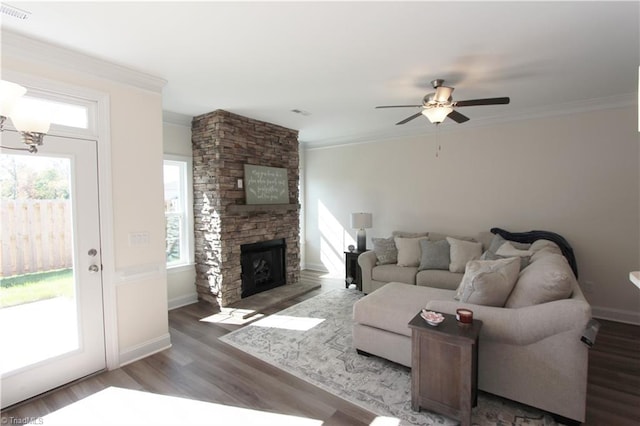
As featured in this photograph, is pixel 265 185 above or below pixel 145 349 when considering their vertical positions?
above

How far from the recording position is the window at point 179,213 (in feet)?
14.4

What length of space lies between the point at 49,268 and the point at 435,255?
14.1ft

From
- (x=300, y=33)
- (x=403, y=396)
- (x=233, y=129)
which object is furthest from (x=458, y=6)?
(x=233, y=129)

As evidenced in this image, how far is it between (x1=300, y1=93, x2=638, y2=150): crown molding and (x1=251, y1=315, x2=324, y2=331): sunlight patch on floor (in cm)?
336

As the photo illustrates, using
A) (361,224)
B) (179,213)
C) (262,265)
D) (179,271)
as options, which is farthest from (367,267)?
(179,213)

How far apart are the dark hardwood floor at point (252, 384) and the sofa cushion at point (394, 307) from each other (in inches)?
28.1

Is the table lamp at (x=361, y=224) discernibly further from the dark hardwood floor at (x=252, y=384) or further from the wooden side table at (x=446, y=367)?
the wooden side table at (x=446, y=367)

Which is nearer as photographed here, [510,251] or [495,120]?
[510,251]

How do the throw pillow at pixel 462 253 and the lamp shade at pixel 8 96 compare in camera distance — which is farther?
the throw pillow at pixel 462 253

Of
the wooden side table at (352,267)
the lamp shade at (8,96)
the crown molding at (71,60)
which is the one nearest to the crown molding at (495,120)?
the wooden side table at (352,267)

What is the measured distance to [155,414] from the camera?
2.17m

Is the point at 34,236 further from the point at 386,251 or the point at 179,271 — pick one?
the point at 386,251

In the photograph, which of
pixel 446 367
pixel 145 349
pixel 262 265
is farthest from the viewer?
pixel 262 265

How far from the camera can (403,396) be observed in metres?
2.32
